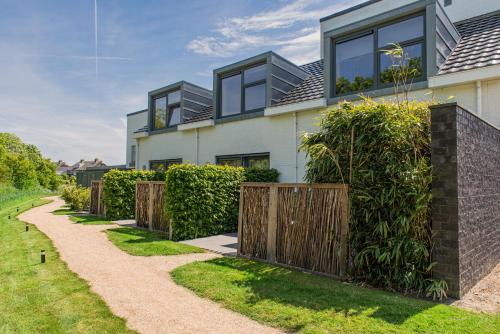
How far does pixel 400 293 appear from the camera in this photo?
449cm

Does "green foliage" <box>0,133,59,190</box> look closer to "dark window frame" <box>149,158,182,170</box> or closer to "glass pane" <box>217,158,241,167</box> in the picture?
"dark window frame" <box>149,158,182,170</box>

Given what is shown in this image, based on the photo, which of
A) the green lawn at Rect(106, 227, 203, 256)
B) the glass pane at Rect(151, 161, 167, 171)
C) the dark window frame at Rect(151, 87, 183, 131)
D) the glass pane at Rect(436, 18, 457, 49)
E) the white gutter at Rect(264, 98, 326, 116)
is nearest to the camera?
the green lawn at Rect(106, 227, 203, 256)

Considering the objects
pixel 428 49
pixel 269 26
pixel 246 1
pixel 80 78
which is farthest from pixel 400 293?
pixel 80 78

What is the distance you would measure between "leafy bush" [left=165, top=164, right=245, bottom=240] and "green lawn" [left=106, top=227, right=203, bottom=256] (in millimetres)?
709

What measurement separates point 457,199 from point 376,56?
5509mm

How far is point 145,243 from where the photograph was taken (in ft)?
26.8

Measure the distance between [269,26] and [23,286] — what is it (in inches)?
419

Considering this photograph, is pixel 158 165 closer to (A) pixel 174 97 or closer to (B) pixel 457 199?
(A) pixel 174 97

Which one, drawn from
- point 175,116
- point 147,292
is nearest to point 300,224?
point 147,292

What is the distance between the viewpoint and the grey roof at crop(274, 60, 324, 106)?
34.3ft

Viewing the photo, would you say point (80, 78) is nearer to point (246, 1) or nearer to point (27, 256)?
point (246, 1)

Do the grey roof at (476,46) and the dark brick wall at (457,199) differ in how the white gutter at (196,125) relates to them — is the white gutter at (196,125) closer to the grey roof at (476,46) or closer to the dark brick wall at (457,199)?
the grey roof at (476,46)

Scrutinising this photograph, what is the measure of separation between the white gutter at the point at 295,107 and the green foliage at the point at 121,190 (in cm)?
512

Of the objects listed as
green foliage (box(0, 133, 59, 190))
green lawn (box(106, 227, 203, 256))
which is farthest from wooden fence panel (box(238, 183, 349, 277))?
green foliage (box(0, 133, 59, 190))
